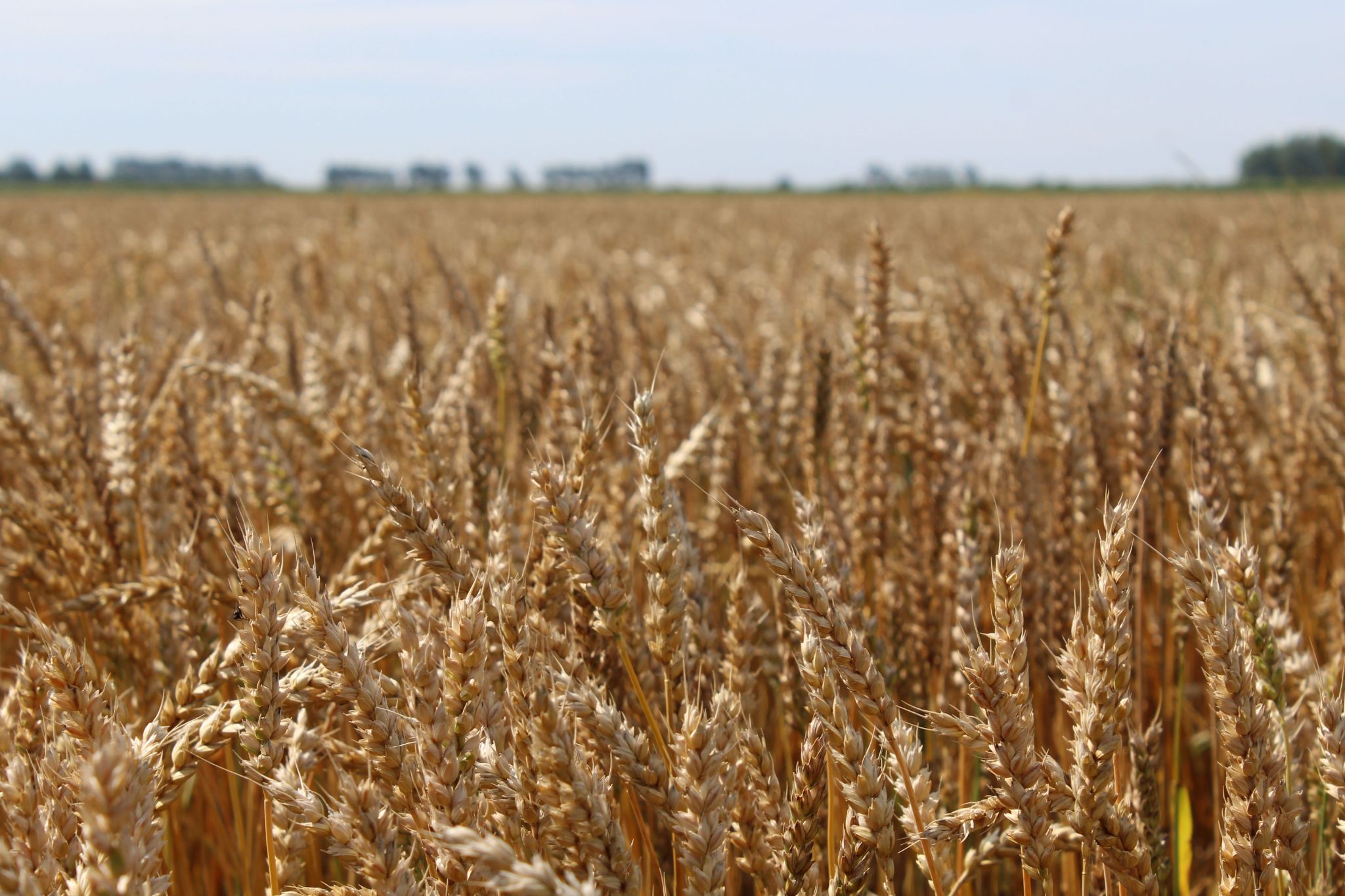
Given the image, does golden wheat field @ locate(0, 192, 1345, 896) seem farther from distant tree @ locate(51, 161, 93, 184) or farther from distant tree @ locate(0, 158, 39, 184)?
distant tree @ locate(0, 158, 39, 184)

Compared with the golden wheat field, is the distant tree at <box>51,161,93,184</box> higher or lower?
higher

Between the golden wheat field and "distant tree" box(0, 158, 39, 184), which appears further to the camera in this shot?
"distant tree" box(0, 158, 39, 184)

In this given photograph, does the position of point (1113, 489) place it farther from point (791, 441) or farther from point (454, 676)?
point (454, 676)

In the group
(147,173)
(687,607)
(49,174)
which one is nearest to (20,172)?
(49,174)

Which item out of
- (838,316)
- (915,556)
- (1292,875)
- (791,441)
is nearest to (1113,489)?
(915,556)

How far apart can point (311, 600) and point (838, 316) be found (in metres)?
4.36

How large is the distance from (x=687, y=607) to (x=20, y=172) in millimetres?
86178

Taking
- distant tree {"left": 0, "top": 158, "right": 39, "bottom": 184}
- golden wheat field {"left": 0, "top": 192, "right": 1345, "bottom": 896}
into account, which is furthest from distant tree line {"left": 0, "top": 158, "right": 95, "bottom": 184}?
golden wheat field {"left": 0, "top": 192, "right": 1345, "bottom": 896}

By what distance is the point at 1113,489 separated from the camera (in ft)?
7.31

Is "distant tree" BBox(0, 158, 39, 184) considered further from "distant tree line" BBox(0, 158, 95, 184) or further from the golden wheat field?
the golden wheat field

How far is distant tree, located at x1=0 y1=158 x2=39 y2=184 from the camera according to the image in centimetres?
6894

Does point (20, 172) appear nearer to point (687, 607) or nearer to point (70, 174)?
point (70, 174)

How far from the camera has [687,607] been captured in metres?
1.44

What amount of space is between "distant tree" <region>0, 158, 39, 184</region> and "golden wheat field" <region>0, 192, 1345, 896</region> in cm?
8068
